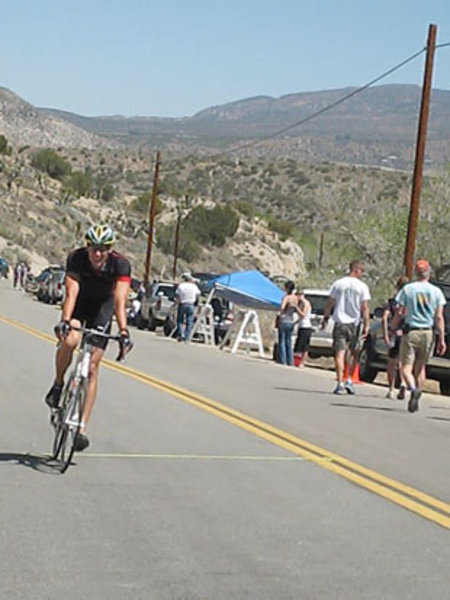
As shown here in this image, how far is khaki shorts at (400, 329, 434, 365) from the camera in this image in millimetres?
16891

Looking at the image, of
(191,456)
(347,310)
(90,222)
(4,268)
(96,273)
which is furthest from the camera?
(90,222)

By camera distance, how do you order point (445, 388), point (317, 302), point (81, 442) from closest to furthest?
point (81, 442)
point (445, 388)
point (317, 302)

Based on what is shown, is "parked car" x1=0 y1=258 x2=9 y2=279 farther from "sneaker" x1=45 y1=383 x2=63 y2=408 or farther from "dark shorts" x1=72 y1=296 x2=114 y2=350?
"dark shorts" x1=72 y1=296 x2=114 y2=350

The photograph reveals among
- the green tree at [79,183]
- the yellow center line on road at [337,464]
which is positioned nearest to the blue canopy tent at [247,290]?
the yellow center line on road at [337,464]

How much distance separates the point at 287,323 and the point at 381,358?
3816 mm

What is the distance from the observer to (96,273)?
10.3 m

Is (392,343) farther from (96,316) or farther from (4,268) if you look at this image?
(4,268)

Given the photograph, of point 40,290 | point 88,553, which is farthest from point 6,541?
point 40,290

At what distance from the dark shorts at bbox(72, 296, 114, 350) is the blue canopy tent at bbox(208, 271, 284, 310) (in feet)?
76.8

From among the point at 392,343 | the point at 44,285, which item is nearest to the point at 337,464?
the point at 392,343

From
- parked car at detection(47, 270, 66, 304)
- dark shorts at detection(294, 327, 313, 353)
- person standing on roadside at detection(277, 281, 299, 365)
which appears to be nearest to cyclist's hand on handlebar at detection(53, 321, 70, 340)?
person standing on roadside at detection(277, 281, 299, 365)

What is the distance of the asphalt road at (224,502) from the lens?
7.04 meters

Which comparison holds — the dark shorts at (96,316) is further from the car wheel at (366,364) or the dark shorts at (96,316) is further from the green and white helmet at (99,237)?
the car wheel at (366,364)

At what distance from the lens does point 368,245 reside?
3909 cm
